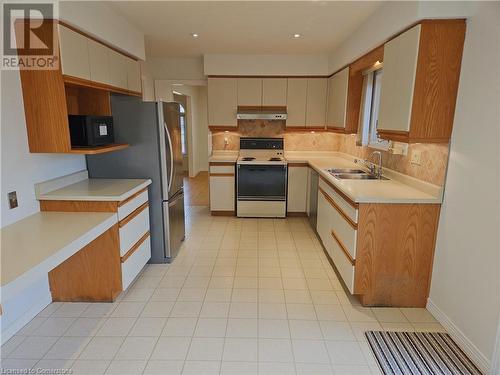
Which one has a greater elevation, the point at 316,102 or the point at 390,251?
the point at 316,102

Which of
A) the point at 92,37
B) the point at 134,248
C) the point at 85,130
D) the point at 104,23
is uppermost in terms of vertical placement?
the point at 104,23

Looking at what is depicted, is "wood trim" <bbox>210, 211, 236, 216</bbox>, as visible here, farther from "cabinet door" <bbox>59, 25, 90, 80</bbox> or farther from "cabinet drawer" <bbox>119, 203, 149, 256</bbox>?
"cabinet door" <bbox>59, 25, 90, 80</bbox>

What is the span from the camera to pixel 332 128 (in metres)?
4.33

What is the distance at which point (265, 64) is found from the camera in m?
A: 4.46

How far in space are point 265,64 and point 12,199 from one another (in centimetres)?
352

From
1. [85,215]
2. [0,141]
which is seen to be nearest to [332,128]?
[85,215]

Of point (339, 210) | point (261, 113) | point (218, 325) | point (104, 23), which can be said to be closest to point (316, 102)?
point (261, 113)

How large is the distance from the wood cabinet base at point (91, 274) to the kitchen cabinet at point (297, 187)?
2801 mm

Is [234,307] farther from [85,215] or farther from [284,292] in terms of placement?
Result: [85,215]

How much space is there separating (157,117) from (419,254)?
256cm

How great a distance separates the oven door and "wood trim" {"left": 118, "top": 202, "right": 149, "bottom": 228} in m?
1.79

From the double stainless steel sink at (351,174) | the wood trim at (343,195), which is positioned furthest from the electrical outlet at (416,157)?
the wood trim at (343,195)

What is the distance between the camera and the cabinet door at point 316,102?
455 centimetres

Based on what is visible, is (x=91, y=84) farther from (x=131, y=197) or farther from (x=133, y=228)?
(x=133, y=228)
